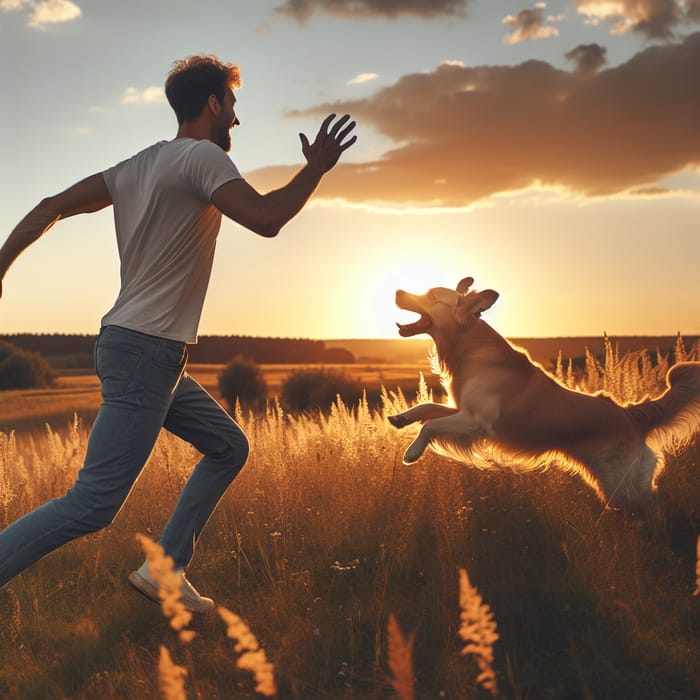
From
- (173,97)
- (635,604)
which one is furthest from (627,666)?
(173,97)

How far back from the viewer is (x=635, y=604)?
13.1 feet

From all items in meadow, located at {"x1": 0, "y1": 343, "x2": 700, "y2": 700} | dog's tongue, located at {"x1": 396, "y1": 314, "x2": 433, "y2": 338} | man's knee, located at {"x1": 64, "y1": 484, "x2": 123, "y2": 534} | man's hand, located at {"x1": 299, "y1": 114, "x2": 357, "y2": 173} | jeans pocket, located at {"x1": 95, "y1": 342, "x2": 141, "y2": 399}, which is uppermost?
man's hand, located at {"x1": 299, "y1": 114, "x2": 357, "y2": 173}

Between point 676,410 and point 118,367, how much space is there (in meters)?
3.97

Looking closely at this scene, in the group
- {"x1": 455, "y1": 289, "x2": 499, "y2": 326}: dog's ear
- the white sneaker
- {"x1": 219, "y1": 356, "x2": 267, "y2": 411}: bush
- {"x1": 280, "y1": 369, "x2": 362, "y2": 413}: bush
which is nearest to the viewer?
the white sneaker

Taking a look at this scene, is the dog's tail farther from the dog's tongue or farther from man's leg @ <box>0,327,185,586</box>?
man's leg @ <box>0,327,185,586</box>

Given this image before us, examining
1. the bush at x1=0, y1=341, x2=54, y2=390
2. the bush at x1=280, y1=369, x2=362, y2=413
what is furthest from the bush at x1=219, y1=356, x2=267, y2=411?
the bush at x1=0, y1=341, x2=54, y2=390

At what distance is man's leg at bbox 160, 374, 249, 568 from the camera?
4.00 metres

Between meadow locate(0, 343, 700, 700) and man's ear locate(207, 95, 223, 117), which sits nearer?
meadow locate(0, 343, 700, 700)

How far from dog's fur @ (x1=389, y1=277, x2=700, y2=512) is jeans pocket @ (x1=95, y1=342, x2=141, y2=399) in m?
2.31

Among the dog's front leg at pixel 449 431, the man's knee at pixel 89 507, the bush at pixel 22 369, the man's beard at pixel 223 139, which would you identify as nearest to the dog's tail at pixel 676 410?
the dog's front leg at pixel 449 431

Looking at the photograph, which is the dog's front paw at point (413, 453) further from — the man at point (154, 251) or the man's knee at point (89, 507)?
the man's knee at point (89, 507)

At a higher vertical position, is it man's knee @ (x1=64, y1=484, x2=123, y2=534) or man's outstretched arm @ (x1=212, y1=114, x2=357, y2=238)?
man's outstretched arm @ (x1=212, y1=114, x2=357, y2=238)

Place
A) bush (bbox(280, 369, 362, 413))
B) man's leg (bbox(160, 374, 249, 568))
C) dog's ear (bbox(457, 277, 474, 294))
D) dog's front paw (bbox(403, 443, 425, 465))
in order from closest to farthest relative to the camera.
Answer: man's leg (bbox(160, 374, 249, 568))
dog's front paw (bbox(403, 443, 425, 465))
dog's ear (bbox(457, 277, 474, 294))
bush (bbox(280, 369, 362, 413))

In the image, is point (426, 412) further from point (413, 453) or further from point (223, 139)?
point (223, 139)
